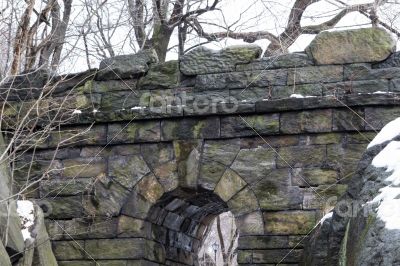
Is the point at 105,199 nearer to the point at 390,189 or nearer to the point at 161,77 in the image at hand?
the point at 161,77

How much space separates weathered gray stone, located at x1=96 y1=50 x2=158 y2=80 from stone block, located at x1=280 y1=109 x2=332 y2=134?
1.58 m

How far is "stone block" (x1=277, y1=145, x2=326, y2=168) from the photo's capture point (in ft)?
24.1

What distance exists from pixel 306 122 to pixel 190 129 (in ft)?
3.83

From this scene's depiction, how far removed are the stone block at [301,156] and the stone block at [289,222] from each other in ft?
1.53

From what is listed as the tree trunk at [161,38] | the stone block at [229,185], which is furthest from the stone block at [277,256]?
the tree trunk at [161,38]

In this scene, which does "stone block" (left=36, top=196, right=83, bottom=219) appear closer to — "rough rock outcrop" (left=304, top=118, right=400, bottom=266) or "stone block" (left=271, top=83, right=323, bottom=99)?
"stone block" (left=271, top=83, right=323, bottom=99)

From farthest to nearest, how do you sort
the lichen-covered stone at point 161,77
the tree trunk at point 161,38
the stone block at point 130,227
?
the tree trunk at point 161,38 < the lichen-covered stone at point 161,77 < the stone block at point 130,227

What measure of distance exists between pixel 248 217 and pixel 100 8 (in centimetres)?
766

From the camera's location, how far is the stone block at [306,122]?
7.33 meters

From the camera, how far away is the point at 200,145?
25.1 ft

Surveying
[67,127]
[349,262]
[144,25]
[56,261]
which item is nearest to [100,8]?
[144,25]

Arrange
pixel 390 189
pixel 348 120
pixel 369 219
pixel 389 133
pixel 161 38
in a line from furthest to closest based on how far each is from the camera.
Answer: pixel 161 38
pixel 348 120
pixel 389 133
pixel 390 189
pixel 369 219

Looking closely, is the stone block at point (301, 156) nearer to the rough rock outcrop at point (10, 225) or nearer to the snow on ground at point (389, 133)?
the snow on ground at point (389, 133)

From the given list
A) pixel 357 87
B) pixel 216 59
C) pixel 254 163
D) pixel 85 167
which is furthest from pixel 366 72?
pixel 85 167
